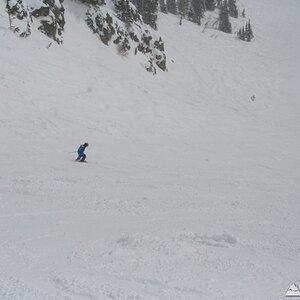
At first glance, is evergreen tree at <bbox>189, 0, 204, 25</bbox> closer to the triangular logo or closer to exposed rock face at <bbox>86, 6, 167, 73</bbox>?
exposed rock face at <bbox>86, 6, 167, 73</bbox>

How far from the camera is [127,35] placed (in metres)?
38.8

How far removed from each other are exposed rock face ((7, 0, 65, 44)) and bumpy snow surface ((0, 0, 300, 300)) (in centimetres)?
78

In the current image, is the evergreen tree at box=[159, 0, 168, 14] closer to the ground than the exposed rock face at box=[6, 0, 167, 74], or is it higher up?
higher up

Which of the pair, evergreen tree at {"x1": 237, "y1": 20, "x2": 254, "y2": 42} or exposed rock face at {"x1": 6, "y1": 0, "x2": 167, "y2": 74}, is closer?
exposed rock face at {"x1": 6, "y1": 0, "x2": 167, "y2": 74}

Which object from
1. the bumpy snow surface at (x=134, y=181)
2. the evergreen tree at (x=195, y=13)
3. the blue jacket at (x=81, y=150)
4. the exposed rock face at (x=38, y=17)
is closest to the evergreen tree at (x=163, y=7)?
the evergreen tree at (x=195, y=13)

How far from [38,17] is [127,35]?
10767mm

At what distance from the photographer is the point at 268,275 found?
257 inches

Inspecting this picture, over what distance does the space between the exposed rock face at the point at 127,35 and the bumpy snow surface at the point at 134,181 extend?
Result: 1.24 meters

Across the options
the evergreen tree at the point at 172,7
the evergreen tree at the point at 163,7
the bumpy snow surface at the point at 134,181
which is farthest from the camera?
the evergreen tree at the point at 172,7

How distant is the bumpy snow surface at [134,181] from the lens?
629cm

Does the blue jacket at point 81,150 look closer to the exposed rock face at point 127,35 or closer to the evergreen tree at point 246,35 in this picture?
the exposed rock face at point 127,35

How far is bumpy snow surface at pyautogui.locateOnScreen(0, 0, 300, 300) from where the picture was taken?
629cm

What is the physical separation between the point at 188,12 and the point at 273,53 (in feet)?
87.0

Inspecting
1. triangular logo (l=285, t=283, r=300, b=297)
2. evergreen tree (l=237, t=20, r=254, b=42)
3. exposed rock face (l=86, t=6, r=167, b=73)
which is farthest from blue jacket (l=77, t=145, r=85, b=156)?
evergreen tree (l=237, t=20, r=254, b=42)
